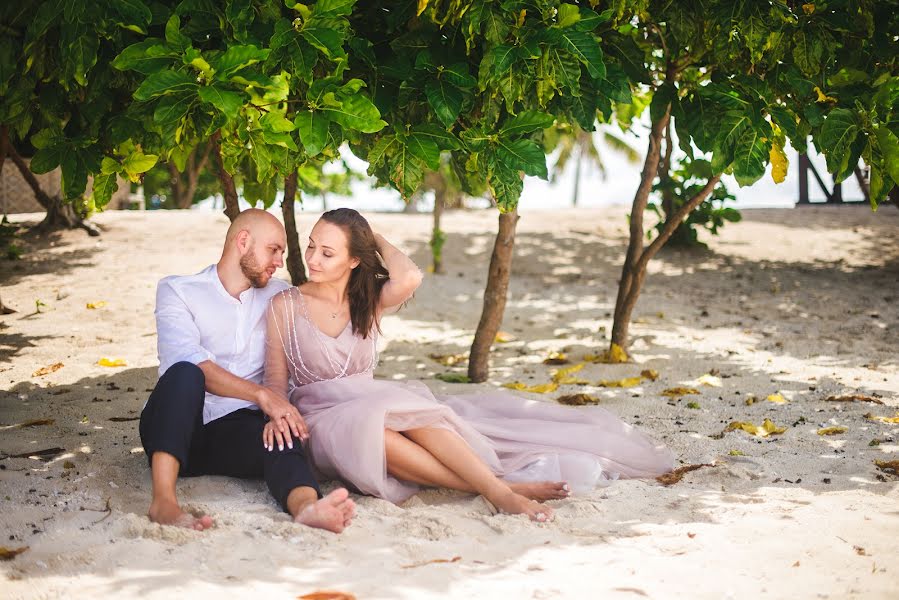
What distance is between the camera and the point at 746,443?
13.4 ft

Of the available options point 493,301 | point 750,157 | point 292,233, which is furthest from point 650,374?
point 292,233

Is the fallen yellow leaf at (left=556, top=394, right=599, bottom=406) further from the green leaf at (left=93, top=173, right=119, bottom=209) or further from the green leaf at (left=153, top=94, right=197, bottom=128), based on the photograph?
the green leaf at (left=153, top=94, right=197, bottom=128)

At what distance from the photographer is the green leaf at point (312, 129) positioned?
2.93 metres

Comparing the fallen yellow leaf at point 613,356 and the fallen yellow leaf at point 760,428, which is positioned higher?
the fallen yellow leaf at point 613,356

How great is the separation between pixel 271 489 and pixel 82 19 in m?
1.75

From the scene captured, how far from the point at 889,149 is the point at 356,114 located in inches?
82.1

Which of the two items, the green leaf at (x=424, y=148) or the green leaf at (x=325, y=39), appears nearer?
the green leaf at (x=325, y=39)

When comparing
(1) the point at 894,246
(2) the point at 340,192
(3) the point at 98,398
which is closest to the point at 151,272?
(3) the point at 98,398

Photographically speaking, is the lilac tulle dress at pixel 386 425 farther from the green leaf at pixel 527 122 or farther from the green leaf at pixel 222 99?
the green leaf at pixel 527 122

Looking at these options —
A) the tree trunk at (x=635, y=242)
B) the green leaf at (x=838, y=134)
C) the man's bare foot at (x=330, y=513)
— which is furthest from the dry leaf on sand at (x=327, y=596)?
the tree trunk at (x=635, y=242)

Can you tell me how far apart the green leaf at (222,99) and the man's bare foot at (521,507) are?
5.27 feet

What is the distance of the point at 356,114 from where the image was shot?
3.00 metres

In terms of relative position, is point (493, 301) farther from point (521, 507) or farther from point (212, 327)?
point (521, 507)

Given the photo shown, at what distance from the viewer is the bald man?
2.91 metres
